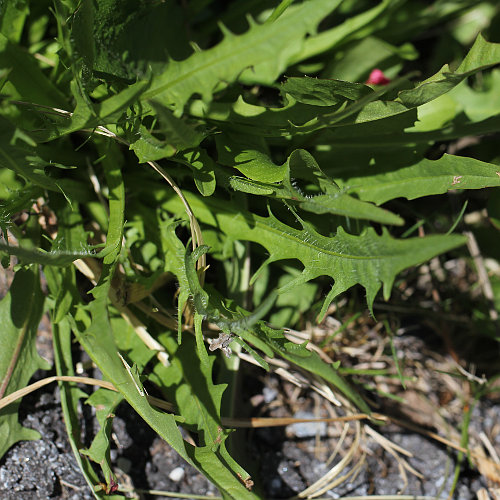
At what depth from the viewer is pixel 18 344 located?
1311 mm

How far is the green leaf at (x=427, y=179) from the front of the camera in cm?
120

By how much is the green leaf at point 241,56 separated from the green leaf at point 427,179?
18.8 inches

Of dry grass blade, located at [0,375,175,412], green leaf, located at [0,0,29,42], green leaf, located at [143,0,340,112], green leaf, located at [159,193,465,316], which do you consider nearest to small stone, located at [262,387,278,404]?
dry grass blade, located at [0,375,175,412]

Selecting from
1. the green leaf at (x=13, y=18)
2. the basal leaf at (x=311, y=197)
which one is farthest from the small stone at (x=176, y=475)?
the green leaf at (x=13, y=18)

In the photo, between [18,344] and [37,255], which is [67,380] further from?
[37,255]

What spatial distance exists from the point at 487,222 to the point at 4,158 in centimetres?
145

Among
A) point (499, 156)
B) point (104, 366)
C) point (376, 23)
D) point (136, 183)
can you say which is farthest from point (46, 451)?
point (499, 156)

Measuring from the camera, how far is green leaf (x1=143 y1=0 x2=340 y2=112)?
2.69 feet

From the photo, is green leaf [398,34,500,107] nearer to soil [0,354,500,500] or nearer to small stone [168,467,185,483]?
soil [0,354,500,500]

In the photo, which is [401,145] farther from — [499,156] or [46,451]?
[46,451]

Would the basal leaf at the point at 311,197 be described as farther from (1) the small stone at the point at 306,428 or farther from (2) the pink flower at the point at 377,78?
(1) the small stone at the point at 306,428

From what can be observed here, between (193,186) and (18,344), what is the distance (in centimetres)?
59

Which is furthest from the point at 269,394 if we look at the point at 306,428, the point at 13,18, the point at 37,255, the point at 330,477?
the point at 13,18

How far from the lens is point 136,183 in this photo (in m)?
1.41
